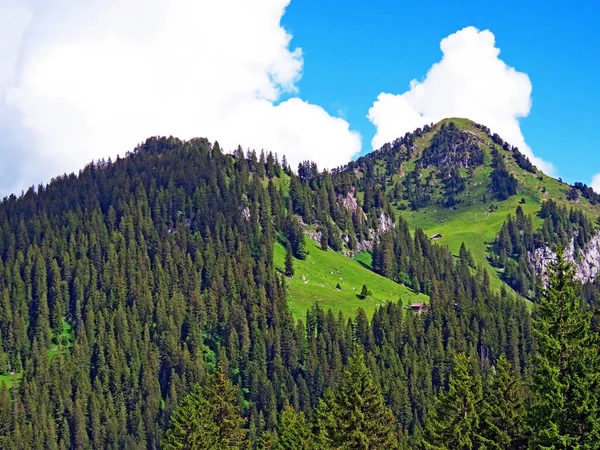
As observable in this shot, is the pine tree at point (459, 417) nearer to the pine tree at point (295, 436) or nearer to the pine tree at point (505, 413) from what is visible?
the pine tree at point (505, 413)

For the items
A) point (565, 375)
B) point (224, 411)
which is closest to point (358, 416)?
point (224, 411)

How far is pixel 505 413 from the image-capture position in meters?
53.8

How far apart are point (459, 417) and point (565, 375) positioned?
1546 cm

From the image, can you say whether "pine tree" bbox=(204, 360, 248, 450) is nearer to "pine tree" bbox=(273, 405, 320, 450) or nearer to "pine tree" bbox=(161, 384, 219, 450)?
"pine tree" bbox=(161, 384, 219, 450)

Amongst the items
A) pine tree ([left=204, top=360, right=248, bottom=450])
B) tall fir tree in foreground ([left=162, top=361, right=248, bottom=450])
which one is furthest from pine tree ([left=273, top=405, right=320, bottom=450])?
pine tree ([left=204, top=360, right=248, bottom=450])

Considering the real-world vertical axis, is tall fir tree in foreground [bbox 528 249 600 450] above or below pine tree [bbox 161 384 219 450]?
above

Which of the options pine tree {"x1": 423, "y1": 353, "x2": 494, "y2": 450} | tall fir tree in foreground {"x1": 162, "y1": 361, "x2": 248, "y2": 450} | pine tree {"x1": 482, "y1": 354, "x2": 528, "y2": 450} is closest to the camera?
pine tree {"x1": 423, "y1": 353, "x2": 494, "y2": 450}

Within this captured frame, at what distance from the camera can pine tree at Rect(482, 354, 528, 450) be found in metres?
52.6

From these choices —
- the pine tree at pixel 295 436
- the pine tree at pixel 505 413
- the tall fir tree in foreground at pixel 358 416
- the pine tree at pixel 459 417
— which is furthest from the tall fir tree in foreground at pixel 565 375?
the pine tree at pixel 295 436

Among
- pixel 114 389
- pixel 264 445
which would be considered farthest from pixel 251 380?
pixel 264 445

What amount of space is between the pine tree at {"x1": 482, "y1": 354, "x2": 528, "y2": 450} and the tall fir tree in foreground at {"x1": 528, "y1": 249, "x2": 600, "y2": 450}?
1058cm

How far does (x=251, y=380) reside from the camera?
191375 mm

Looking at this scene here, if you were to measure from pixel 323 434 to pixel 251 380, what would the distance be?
131125mm

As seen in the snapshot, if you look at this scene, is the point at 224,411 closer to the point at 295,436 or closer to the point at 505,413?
the point at 295,436
